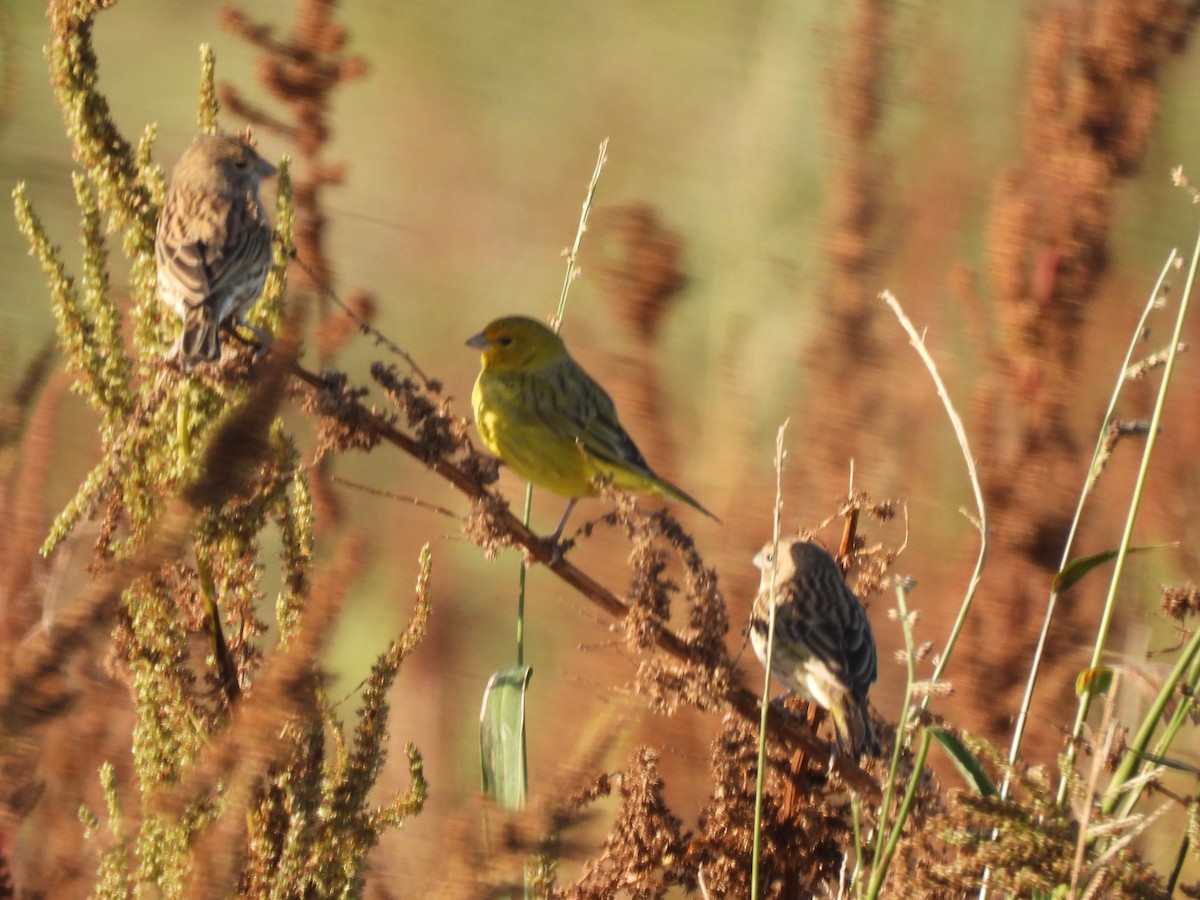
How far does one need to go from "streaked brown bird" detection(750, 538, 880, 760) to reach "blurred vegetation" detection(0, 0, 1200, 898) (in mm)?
199

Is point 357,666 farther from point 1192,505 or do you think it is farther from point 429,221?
point 1192,505

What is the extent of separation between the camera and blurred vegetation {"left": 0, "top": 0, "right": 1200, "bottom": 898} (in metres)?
1.75

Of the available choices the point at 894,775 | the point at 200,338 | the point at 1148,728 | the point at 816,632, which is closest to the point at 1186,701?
the point at 1148,728

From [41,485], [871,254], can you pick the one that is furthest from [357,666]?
[871,254]

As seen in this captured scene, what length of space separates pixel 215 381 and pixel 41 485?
1831mm

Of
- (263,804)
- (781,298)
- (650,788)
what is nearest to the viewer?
(263,804)

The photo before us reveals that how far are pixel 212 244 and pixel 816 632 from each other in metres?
1.34

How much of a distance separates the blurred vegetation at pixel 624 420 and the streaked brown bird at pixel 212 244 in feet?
0.33

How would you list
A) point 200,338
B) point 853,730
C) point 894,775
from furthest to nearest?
point 853,730
point 200,338
point 894,775

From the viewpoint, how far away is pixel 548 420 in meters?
2.60

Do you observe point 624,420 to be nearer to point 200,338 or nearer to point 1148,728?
point 200,338

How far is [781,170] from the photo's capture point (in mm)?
5027

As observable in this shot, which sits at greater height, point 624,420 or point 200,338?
point 624,420

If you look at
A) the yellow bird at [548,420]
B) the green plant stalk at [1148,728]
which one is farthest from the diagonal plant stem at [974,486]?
the yellow bird at [548,420]
